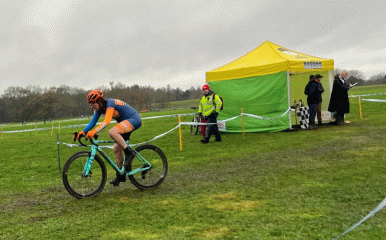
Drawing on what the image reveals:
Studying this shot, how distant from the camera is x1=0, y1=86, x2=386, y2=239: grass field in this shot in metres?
3.89

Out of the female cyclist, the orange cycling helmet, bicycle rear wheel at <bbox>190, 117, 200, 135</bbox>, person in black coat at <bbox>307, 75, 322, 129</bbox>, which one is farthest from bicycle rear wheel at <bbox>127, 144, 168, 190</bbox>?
person in black coat at <bbox>307, 75, 322, 129</bbox>

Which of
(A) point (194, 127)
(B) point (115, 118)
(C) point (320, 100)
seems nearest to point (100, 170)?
(B) point (115, 118)

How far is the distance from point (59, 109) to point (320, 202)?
99465 millimetres

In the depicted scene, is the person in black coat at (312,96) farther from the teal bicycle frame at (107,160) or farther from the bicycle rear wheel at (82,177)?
the bicycle rear wheel at (82,177)

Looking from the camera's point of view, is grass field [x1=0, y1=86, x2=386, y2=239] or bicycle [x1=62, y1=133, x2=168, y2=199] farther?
bicycle [x1=62, y1=133, x2=168, y2=199]

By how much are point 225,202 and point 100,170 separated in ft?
7.29

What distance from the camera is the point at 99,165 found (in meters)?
5.87

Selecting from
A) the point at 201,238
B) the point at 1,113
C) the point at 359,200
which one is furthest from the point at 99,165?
the point at 1,113

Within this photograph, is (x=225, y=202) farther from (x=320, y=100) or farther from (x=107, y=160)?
(x=320, y=100)

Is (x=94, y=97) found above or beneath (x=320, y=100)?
above

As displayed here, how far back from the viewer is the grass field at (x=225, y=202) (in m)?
3.89

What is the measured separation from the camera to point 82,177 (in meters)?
5.71

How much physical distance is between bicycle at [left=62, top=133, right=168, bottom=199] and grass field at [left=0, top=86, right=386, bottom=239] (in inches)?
7.4

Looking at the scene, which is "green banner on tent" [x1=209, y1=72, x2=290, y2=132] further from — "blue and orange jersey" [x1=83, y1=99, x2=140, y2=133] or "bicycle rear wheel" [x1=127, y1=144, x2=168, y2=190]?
"blue and orange jersey" [x1=83, y1=99, x2=140, y2=133]
